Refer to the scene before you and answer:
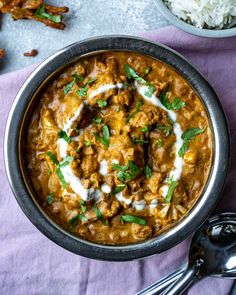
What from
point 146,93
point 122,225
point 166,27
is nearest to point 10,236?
point 122,225

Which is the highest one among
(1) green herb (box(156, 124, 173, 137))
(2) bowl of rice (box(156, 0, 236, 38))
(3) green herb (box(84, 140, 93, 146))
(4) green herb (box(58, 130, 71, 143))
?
(2) bowl of rice (box(156, 0, 236, 38))

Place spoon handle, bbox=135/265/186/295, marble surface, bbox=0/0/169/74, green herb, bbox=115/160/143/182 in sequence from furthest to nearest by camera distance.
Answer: marble surface, bbox=0/0/169/74
spoon handle, bbox=135/265/186/295
green herb, bbox=115/160/143/182

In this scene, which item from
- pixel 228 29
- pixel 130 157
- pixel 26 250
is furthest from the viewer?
pixel 26 250

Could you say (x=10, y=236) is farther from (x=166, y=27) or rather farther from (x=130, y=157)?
(x=166, y=27)

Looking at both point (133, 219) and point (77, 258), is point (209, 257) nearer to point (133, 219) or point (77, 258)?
point (133, 219)

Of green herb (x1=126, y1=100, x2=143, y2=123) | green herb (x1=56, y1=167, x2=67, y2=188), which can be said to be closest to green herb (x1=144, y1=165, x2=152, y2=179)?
green herb (x1=126, y1=100, x2=143, y2=123)

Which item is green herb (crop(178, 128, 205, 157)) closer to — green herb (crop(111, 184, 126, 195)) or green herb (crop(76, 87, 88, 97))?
green herb (crop(111, 184, 126, 195))
